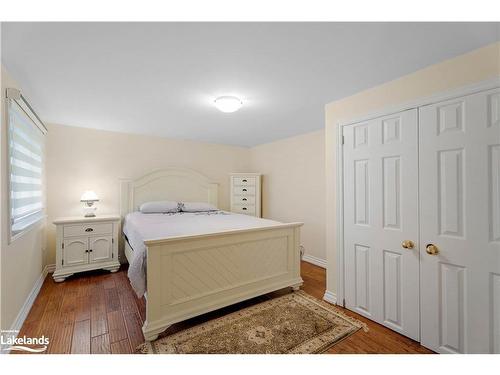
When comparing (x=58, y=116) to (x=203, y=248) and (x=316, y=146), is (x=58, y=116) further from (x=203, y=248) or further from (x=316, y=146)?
(x=316, y=146)

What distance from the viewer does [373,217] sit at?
1.87 meters

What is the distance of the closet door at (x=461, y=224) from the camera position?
50.8 inches

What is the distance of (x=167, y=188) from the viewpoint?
12.6 ft

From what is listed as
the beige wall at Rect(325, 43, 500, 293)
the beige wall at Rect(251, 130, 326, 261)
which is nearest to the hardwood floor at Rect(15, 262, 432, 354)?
the beige wall at Rect(325, 43, 500, 293)

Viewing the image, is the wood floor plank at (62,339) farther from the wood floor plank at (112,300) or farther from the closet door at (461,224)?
the closet door at (461,224)

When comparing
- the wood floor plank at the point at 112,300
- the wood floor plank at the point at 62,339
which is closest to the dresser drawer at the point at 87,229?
the wood floor plank at the point at 112,300

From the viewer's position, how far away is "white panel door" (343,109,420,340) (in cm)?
164

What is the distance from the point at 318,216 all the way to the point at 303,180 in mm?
668

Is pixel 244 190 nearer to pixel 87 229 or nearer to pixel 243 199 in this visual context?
pixel 243 199

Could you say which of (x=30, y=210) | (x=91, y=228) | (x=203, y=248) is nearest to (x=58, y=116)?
(x=30, y=210)

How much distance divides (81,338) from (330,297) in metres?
2.20

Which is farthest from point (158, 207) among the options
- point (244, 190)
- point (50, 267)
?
point (244, 190)

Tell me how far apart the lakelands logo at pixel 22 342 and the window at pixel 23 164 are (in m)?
0.70

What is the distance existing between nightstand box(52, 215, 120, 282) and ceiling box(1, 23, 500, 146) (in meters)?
1.43
